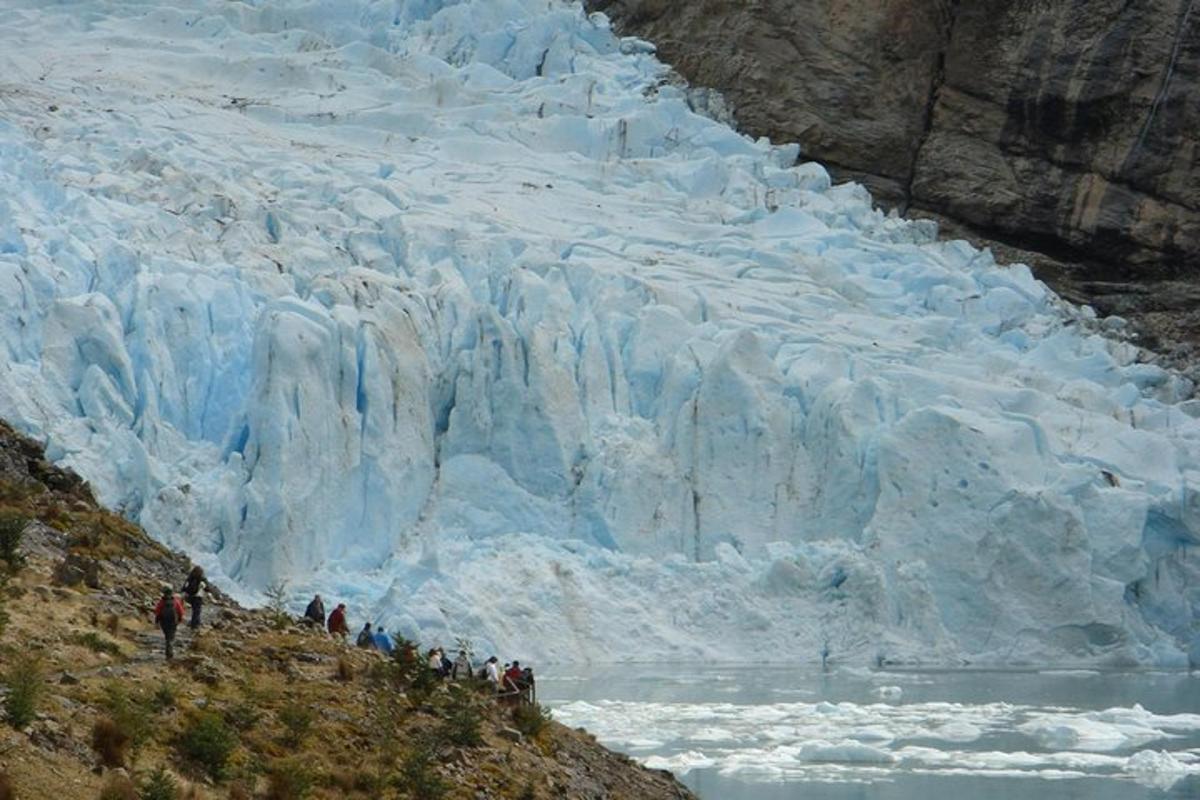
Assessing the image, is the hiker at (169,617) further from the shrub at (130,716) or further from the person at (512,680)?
the person at (512,680)

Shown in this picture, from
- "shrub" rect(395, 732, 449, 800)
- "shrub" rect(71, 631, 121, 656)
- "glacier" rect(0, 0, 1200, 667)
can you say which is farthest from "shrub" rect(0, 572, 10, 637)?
"glacier" rect(0, 0, 1200, 667)

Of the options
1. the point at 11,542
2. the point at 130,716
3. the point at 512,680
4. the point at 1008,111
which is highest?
the point at 1008,111

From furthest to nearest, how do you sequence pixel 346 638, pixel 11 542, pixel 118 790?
pixel 346 638, pixel 11 542, pixel 118 790

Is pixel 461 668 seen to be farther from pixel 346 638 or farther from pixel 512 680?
pixel 346 638

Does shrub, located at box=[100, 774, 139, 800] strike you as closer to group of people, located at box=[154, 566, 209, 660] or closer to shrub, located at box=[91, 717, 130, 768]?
shrub, located at box=[91, 717, 130, 768]

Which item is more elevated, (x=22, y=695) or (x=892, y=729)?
(x=892, y=729)

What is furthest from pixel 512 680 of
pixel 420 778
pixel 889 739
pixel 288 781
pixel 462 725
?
pixel 889 739
